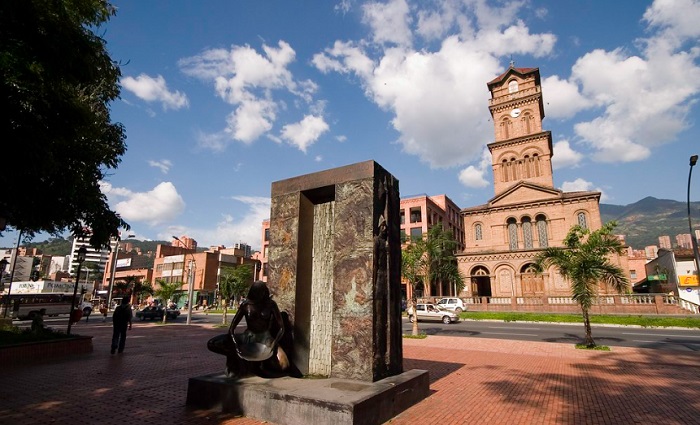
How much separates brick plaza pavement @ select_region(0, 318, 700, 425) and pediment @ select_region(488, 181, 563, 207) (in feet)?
92.4

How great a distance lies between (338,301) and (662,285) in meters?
49.5

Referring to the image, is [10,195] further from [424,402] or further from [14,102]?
[424,402]

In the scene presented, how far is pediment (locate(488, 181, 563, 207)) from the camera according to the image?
127ft

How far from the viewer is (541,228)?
39062mm

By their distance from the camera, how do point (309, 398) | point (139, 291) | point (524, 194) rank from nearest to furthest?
1. point (309, 398)
2. point (524, 194)
3. point (139, 291)

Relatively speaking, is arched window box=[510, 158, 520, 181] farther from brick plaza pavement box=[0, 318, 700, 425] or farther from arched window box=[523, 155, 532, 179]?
brick plaza pavement box=[0, 318, 700, 425]

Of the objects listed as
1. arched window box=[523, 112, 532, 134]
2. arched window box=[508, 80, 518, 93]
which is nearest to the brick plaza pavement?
arched window box=[523, 112, 532, 134]

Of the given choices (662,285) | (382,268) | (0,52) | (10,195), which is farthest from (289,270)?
(662,285)

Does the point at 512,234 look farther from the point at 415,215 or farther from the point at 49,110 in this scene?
the point at 49,110

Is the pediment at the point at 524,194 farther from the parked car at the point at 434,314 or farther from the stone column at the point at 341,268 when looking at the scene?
the stone column at the point at 341,268

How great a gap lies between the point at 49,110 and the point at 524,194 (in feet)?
134

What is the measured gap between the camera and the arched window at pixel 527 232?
128 ft

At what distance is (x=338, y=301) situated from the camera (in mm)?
6637

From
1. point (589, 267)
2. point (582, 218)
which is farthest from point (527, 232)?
point (589, 267)
